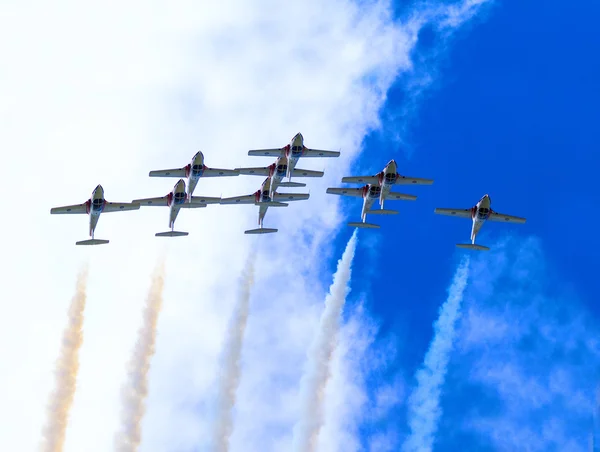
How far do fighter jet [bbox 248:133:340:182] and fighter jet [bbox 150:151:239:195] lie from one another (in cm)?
368

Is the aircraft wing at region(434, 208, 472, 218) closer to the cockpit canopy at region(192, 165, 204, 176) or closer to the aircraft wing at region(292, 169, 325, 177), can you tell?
the aircraft wing at region(292, 169, 325, 177)

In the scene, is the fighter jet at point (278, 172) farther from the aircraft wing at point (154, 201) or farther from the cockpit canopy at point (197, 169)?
the aircraft wing at point (154, 201)

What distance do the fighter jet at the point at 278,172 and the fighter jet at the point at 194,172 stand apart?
2033 mm

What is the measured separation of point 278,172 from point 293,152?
2.92m

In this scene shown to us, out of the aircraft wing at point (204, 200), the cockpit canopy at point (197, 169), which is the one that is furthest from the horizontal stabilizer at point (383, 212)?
the cockpit canopy at point (197, 169)

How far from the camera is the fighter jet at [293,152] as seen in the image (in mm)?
106062

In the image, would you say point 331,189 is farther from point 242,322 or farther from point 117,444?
point 117,444

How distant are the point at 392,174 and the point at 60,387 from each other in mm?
36812

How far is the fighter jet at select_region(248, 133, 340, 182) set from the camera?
106 meters

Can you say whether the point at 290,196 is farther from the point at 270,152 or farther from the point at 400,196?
the point at 400,196

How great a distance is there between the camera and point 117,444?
9781 cm

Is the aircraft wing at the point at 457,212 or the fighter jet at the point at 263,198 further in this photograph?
the fighter jet at the point at 263,198

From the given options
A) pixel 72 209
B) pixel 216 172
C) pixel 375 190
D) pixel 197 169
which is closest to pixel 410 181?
pixel 375 190

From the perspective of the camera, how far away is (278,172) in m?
108
